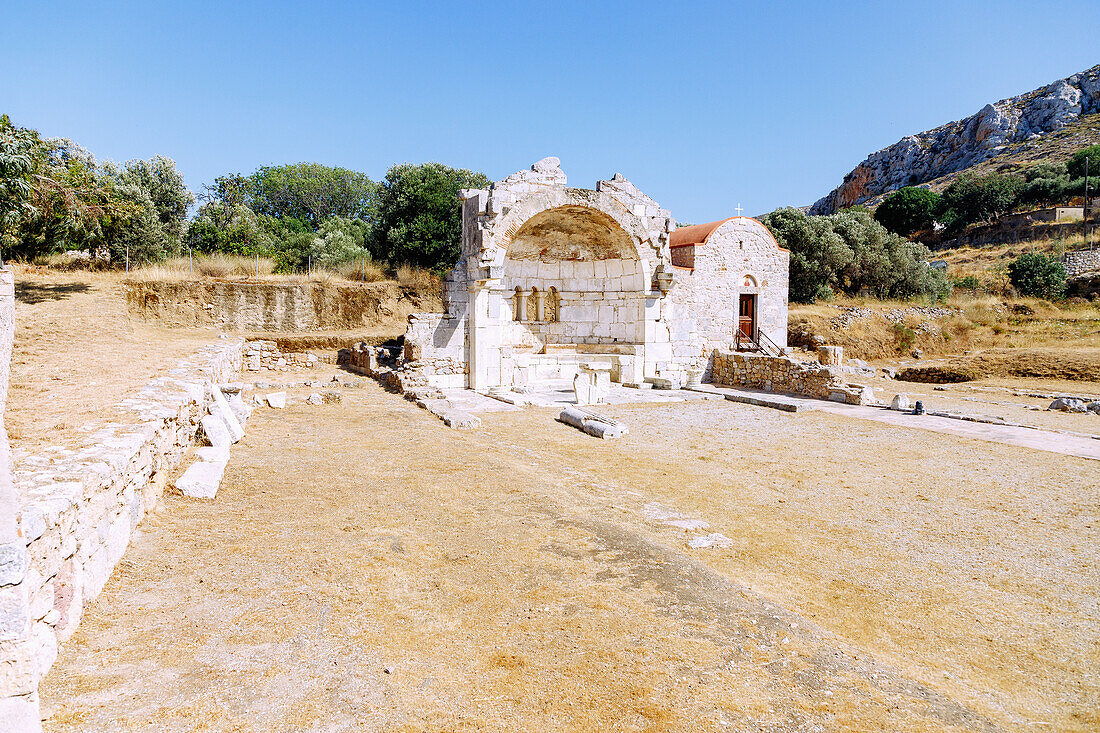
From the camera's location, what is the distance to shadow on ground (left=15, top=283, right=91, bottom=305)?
16.0 m

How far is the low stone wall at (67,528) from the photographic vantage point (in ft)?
6.97

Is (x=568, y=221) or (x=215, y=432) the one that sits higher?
(x=568, y=221)

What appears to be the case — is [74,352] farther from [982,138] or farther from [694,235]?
[982,138]

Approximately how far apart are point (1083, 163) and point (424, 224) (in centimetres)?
5034

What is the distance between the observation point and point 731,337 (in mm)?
21812

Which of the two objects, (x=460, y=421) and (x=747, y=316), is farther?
(x=747, y=316)

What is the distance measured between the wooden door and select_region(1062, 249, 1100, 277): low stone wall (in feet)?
75.1

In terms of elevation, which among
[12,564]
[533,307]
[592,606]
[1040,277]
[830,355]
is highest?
[1040,277]

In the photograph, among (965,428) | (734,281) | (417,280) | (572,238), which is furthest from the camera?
(417,280)

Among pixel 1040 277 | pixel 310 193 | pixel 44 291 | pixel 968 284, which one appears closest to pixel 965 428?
pixel 44 291

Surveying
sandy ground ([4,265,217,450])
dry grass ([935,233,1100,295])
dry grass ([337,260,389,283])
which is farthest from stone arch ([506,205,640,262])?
dry grass ([935,233,1100,295])

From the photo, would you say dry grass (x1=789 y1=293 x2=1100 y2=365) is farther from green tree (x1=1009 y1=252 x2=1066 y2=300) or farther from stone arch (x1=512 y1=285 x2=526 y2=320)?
stone arch (x1=512 y1=285 x2=526 y2=320)

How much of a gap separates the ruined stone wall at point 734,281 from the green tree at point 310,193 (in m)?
28.3

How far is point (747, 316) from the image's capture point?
22.2 metres
